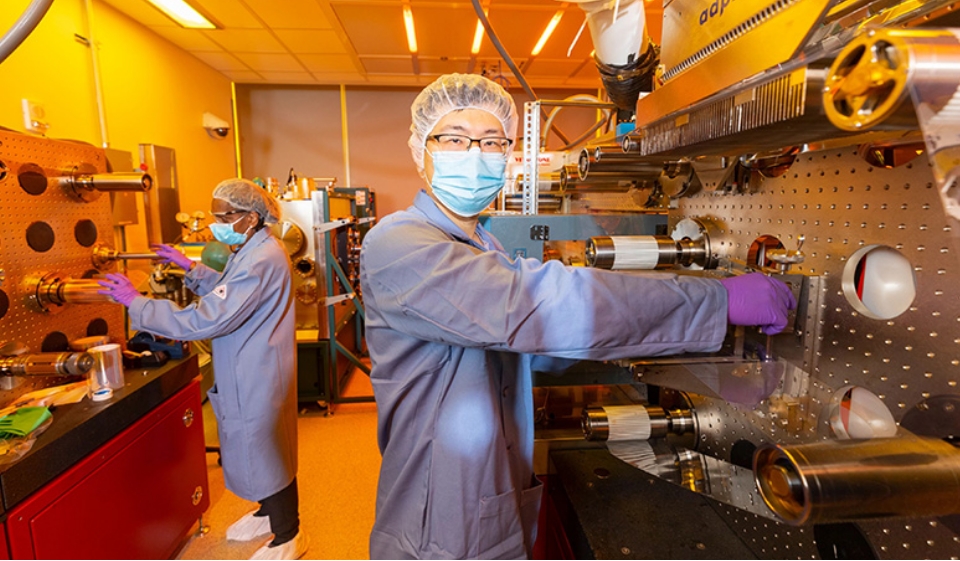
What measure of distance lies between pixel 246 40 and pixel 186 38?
447 millimetres

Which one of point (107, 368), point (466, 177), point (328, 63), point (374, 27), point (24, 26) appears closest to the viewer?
point (24, 26)

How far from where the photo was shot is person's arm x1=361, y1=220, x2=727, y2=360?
2.32 feet

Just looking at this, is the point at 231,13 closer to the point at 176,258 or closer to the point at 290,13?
the point at 290,13

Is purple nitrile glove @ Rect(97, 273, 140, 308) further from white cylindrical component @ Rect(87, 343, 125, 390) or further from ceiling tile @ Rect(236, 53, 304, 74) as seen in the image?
ceiling tile @ Rect(236, 53, 304, 74)

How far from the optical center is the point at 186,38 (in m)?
3.63

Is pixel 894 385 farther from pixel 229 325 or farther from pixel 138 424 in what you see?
pixel 138 424

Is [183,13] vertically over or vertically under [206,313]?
over

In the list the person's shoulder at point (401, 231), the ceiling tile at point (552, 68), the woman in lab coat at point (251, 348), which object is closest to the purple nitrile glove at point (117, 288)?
the woman in lab coat at point (251, 348)

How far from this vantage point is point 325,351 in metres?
3.12

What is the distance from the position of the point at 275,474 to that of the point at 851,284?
1940 mm

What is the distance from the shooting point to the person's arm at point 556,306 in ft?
2.32

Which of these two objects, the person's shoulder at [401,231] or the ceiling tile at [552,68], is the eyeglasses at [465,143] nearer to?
the person's shoulder at [401,231]

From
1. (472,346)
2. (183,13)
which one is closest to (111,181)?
(472,346)

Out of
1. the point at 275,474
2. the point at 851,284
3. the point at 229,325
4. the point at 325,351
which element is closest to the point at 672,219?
the point at 851,284
